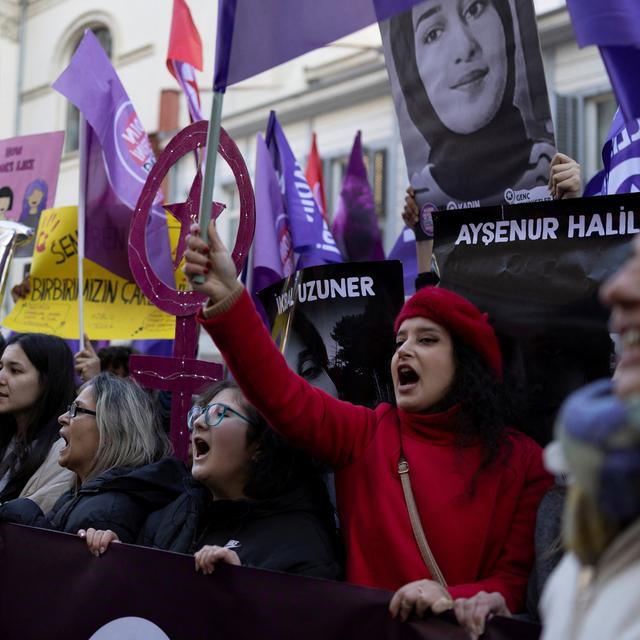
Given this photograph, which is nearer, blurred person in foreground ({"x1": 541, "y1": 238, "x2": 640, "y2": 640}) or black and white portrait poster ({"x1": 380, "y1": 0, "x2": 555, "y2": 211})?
blurred person in foreground ({"x1": 541, "y1": 238, "x2": 640, "y2": 640})

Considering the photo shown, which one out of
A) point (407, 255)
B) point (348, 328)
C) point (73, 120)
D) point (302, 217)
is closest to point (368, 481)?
point (348, 328)

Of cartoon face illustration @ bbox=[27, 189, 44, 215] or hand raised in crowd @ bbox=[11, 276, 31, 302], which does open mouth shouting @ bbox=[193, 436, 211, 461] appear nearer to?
hand raised in crowd @ bbox=[11, 276, 31, 302]

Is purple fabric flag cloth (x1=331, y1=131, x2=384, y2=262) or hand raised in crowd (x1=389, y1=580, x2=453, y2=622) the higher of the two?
purple fabric flag cloth (x1=331, y1=131, x2=384, y2=262)

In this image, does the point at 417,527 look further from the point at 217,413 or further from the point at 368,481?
the point at 217,413

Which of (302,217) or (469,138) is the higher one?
(302,217)

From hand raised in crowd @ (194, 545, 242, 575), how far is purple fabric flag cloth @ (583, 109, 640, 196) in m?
1.89

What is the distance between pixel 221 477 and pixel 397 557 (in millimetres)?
633

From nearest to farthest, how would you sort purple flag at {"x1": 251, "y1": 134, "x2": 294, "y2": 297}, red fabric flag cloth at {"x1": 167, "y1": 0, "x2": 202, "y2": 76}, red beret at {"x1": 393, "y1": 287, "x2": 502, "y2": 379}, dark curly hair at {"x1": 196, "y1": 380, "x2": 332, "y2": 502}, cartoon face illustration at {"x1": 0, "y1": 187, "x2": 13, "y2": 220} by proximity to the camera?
red beret at {"x1": 393, "y1": 287, "x2": 502, "y2": 379} → dark curly hair at {"x1": 196, "y1": 380, "x2": 332, "y2": 502} → purple flag at {"x1": 251, "y1": 134, "x2": 294, "y2": 297} → red fabric flag cloth at {"x1": 167, "y1": 0, "x2": 202, "y2": 76} → cartoon face illustration at {"x1": 0, "y1": 187, "x2": 13, "y2": 220}

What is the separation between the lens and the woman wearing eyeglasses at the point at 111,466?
313 centimetres

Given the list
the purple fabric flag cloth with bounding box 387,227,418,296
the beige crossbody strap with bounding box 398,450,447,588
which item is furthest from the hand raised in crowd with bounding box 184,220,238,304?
the purple fabric flag cloth with bounding box 387,227,418,296

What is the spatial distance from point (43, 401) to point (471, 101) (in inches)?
86.8

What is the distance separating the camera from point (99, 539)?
2.88 m

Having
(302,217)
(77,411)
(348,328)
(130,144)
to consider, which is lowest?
(77,411)

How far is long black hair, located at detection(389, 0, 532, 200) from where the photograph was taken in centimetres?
365
